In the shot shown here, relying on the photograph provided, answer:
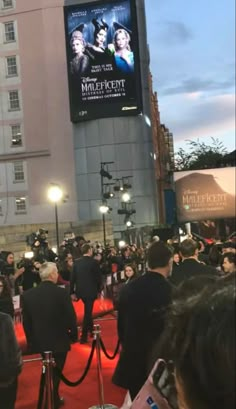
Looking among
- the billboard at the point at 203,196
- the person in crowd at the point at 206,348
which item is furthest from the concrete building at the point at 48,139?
the person in crowd at the point at 206,348

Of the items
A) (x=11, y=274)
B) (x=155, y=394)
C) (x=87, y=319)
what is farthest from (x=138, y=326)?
(x=11, y=274)

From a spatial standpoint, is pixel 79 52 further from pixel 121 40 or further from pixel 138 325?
pixel 138 325

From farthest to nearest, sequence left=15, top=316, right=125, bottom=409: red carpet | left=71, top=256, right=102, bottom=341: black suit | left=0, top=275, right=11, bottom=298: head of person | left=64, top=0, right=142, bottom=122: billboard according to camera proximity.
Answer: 1. left=64, top=0, right=142, bottom=122: billboard
2. left=71, top=256, right=102, bottom=341: black suit
3. left=0, top=275, right=11, bottom=298: head of person
4. left=15, top=316, right=125, bottom=409: red carpet

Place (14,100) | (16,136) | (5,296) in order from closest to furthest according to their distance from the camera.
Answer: (5,296)
(16,136)
(14,100)

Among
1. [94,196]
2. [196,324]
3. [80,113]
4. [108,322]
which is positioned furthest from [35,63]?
[196,324]

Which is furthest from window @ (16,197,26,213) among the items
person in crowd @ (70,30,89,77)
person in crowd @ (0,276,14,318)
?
person in crowd @ (0,276,14,318)

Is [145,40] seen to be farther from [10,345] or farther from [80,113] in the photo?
[10,345]

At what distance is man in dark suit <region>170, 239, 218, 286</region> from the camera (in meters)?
5.59

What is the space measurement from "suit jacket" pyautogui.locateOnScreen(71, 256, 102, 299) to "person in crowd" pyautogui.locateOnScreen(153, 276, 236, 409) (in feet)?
29.2

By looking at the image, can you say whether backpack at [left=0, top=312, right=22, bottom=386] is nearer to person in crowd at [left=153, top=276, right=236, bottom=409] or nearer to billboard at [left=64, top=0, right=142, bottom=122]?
person in crowd at [left=153, top=276, right=236, bottom=409]

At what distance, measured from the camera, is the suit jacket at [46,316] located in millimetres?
5977

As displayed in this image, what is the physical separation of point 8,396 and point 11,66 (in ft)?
130

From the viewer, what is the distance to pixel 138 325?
13.6ft

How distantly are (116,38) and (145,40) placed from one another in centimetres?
584
